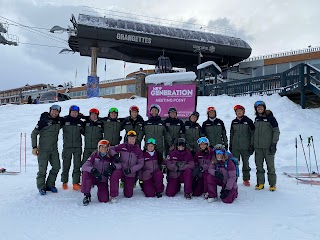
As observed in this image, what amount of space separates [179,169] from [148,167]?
0.59 m

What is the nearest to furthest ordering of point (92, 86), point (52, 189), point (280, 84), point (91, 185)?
point (91, 185) < point (52, 189) < point (280, 84) < point (92, 86)

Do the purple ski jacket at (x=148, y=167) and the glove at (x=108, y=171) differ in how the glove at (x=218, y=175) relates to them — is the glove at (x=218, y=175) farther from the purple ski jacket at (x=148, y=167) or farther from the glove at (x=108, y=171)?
the glove at (x=108, y=171)

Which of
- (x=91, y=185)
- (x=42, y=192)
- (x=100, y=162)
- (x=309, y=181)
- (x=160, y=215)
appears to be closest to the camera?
(x=160, y=215)

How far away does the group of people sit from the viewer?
208 inches

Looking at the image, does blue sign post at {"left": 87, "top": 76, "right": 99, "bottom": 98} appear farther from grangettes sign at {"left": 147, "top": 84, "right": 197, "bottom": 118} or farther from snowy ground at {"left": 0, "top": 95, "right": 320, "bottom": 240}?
snowy ground at {"left": 0, "top": 95, "right": 320, "bottom": 240}

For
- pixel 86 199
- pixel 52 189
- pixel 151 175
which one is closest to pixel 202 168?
pixel 151 175

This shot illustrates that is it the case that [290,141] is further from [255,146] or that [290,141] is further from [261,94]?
[261,94]

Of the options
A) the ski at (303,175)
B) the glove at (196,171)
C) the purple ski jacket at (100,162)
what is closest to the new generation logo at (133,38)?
the ski at (303,175)

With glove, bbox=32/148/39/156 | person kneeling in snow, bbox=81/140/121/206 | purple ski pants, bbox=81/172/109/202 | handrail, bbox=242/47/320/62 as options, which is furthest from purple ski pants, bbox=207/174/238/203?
handrail, bbox=242/47/320/62

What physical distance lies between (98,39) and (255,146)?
73.5 feet

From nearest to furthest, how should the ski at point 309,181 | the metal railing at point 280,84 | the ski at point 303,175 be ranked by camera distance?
the ski at point 309,181, the ski at point 303,175, the metal railing at point 280,84

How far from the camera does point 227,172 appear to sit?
210 inches

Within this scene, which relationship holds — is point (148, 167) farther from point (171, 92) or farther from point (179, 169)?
point (171, 92)

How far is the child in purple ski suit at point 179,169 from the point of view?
217 inches
